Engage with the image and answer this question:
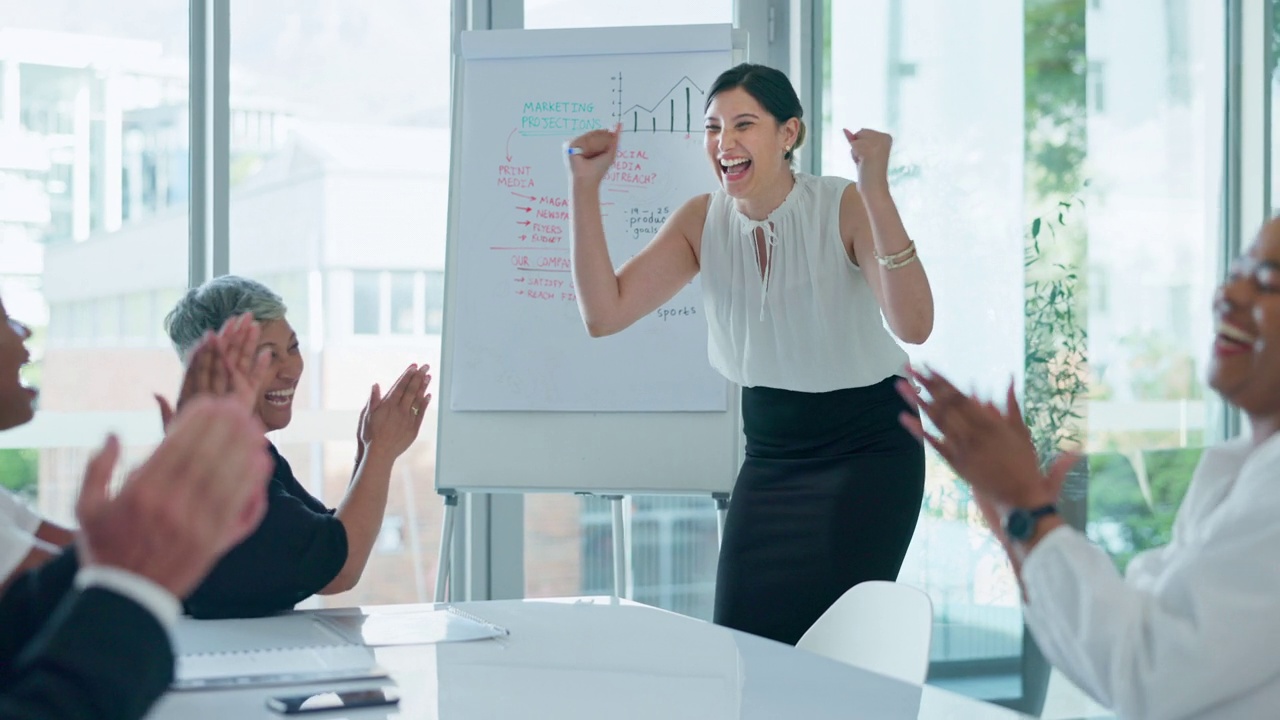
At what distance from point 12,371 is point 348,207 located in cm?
234

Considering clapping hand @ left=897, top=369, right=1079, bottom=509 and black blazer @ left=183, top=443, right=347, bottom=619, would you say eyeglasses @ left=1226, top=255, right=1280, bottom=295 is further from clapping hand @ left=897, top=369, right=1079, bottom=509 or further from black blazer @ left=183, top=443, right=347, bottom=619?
black blazer @ left=183, top=443, right=347, bottom=619

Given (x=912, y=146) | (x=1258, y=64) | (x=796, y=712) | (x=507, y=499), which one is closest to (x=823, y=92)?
(x=912, y=146)

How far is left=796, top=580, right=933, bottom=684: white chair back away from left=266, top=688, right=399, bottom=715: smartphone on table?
708 mm

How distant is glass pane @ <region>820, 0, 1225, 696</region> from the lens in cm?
390

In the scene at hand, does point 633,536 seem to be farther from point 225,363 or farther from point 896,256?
point 225,363

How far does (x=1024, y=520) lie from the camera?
3.67 ft

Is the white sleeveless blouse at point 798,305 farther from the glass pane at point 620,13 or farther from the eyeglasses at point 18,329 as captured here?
the eyeglasses at point 18,329

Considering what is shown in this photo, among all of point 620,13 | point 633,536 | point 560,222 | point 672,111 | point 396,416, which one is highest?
point 620,13

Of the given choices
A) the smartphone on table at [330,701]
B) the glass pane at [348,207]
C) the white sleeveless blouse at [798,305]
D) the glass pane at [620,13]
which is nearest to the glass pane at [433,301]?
the glass pane at [348,207]

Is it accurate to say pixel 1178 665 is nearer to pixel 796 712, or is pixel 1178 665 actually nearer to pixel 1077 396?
pixel 796 712

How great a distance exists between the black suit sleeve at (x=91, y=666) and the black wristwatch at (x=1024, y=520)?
2.38 feet

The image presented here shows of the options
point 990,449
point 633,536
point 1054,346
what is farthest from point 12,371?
point 1054,346

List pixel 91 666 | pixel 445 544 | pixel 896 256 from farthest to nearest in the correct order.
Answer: pixel 445 544 < pixel 896 256 < pixel 91 666

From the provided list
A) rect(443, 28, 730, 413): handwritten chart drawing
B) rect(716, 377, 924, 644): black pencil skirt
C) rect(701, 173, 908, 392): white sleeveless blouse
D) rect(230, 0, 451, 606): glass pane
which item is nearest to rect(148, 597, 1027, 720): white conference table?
rect(716, 377, 924, 644): black pencil skirt
